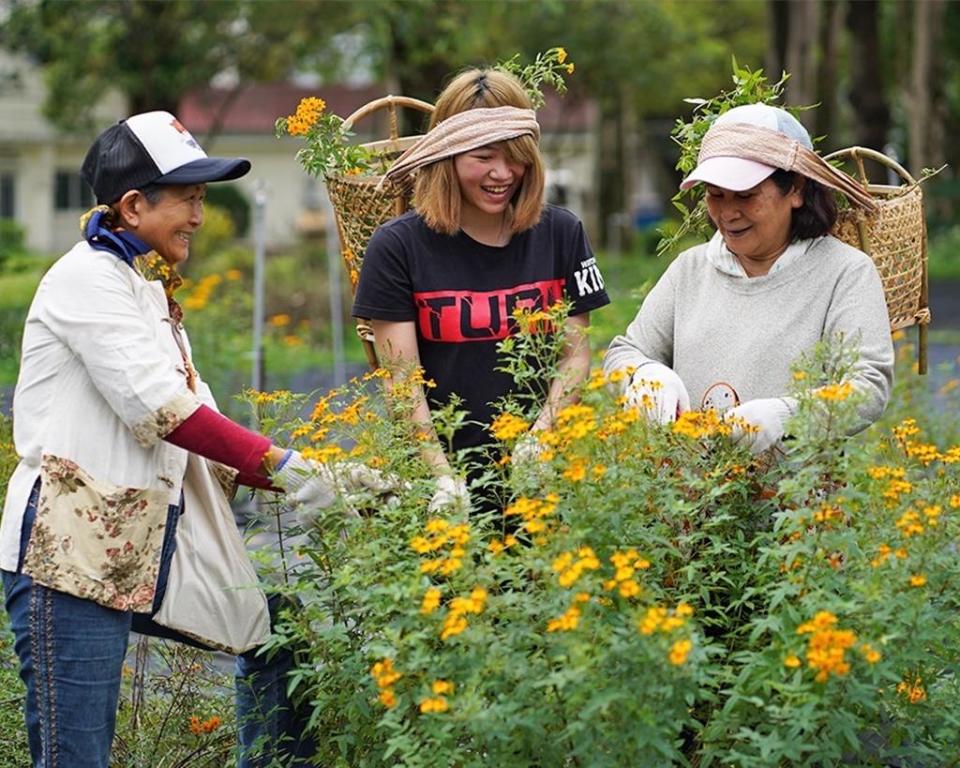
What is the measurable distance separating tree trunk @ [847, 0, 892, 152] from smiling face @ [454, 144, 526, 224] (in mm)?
22135

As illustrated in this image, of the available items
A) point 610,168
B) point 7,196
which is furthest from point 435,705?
point 7,196

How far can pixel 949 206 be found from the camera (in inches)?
1273

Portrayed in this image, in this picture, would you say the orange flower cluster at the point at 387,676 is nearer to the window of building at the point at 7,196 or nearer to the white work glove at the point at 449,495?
the white work glove at the point at 449,495

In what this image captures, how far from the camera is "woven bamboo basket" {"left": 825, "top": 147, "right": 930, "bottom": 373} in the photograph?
399 cm

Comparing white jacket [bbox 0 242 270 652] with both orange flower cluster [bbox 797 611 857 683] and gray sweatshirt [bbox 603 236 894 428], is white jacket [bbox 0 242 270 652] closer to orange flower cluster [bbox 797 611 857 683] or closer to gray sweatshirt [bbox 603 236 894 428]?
gray sweatshirt [bbox 603 236 894 428]

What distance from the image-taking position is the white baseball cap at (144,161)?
333cm

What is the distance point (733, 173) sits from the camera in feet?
11.7

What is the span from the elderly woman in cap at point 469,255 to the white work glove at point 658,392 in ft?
0.55

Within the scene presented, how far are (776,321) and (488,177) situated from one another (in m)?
0.71

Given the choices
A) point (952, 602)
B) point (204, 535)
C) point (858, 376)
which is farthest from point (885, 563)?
point (204, 535)

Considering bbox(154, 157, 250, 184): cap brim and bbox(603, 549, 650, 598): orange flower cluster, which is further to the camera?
bbox(154, 157, 250, 184): cap brim

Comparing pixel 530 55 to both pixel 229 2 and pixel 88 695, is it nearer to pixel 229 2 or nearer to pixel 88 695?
pixel 229 2

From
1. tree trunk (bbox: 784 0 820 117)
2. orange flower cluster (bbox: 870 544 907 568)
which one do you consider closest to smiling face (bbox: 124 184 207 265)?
orange flower cluster (bbox: 870 544 907 568)

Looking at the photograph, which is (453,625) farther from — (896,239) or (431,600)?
(896,239)
